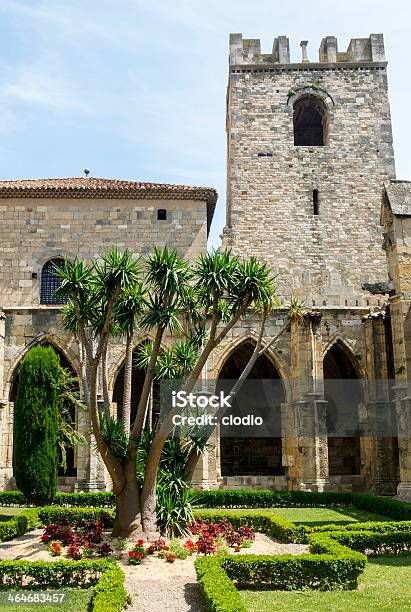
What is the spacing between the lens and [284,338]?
22234 millimetres

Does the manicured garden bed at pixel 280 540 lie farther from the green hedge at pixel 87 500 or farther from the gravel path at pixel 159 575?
the gravel path at pixel 159 575

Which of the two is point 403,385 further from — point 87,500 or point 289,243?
point 289,243

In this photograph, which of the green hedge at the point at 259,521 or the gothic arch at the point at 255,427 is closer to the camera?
the green hedge at the point at 259,521

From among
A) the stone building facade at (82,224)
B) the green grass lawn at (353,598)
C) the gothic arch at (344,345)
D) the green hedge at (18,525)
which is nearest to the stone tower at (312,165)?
the stone building facade at (82,224)

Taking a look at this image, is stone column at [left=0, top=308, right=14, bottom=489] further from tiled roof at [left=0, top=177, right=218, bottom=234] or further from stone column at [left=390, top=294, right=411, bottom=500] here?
stone column at [left=390, top=294, right=411, bottom=500]

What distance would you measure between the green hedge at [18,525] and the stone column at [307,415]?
8522 millimetres

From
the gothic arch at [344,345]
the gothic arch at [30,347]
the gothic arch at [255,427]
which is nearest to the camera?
the gothic arch at [30,347]

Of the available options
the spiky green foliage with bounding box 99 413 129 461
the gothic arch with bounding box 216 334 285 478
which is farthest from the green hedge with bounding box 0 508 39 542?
the gothic arch with bounding box 216 334 285 478

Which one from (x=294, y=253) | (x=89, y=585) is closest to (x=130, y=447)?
(x=89, y=585)

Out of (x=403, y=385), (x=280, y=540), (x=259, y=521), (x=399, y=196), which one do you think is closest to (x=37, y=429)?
(x=259, y=521)

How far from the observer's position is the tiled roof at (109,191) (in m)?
25.5

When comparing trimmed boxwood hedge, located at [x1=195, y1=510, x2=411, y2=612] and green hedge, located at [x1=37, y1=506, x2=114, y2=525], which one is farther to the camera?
green hedge, located at [x1=37, y1=506, x2=114, y2=525]

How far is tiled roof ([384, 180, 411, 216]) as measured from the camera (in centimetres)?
1747

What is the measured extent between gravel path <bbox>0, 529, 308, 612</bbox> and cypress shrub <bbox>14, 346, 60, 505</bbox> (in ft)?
7.27
